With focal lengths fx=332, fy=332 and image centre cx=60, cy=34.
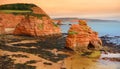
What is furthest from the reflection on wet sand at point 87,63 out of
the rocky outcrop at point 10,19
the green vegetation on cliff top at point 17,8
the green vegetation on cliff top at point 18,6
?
the rocky outcrop at point 10,19

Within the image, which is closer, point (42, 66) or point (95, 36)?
point (42, 66)

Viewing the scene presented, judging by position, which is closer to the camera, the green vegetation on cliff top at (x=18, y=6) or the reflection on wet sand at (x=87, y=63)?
the reflection on wet sand at (x=87, y=63)

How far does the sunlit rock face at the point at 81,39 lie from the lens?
245 ft

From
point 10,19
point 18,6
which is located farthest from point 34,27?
point 10,19

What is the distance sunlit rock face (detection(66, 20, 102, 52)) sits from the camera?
7462 centimetres

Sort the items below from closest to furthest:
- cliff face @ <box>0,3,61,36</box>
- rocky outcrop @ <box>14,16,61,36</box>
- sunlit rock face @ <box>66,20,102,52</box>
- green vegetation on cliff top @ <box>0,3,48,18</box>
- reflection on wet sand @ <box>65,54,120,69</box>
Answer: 1. reflection on wet sand @ <box>65,54,120,69</box>
2. sunlit rock face @ <box>66,20,102,52</box>
3. rocky outcrop @ <box>14,16,61,36</box>
4. cliff face @ <box>0,3,61,36</box>
5. green vegetation on cliff top @ <box>0,3,48,18</box>

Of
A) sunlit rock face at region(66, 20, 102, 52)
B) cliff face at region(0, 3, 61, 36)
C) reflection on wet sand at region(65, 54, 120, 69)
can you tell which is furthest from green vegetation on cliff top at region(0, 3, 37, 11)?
reflection on wet sand at region(65, 54, 120, 69)

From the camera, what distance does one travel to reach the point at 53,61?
6262 centimetres

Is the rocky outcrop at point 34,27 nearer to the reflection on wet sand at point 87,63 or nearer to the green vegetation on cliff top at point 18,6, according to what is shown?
the green vegetation on cliff top at point 18,6

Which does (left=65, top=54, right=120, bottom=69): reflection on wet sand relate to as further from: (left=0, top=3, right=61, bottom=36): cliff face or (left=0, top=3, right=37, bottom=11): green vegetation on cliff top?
(left=0, top=3, right=37, bottom=11): green vegetation on cliff top

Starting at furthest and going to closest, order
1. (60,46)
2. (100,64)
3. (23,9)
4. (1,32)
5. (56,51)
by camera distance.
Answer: (23,9)
(1,32)
(60,46)
(56,51)
(100,64)

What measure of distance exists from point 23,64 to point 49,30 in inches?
2052

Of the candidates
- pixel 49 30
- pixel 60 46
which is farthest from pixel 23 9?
pixel 60 46

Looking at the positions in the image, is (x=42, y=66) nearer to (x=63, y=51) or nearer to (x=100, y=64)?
(x=100, y=64)
